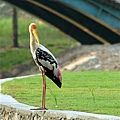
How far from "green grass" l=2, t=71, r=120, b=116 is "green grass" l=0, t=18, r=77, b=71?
26.5 meters

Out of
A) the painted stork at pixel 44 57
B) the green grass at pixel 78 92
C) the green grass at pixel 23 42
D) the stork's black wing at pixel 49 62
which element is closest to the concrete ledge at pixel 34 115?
the painted stork at pixel 44 57

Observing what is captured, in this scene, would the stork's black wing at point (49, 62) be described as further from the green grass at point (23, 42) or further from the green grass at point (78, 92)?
the green grass at point (23, 42)

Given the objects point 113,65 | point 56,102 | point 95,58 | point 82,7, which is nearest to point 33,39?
point 56,102

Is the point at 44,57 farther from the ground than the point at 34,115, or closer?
farther from the ground

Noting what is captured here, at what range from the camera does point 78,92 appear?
53.8 ft

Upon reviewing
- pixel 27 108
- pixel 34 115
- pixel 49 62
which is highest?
pixel 49 62

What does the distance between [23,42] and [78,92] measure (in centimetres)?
4322

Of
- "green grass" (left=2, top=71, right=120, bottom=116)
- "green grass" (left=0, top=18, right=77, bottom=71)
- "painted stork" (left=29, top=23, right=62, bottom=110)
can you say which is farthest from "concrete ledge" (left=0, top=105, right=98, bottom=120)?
"green grass" (left=0, top=18, right=77, bottom=71)

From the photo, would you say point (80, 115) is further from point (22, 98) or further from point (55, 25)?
point (55, 25)

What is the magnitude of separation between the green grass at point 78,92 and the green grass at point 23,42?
1041 inches

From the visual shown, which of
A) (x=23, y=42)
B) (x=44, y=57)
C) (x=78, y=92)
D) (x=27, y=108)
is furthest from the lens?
(x=23, y=42)

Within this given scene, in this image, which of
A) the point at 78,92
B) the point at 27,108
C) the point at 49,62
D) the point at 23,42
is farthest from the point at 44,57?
the point at 23,42

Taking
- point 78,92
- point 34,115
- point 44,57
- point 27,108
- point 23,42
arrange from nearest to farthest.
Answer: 1. point 34,115
2. point 44,57
3. point 27,108
4. point 78,92
5. point 23,42

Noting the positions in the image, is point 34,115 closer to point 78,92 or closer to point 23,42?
point 78,92
